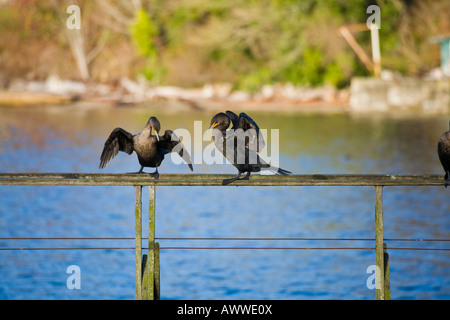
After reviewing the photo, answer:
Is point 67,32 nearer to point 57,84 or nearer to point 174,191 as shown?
point 57,84

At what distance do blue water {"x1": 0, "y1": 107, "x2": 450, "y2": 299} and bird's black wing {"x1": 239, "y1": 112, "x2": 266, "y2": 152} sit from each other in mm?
6437

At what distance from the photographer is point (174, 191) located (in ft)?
72.1

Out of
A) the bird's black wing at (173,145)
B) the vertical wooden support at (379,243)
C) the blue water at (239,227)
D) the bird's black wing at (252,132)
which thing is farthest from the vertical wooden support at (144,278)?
the blue water at (239,227)

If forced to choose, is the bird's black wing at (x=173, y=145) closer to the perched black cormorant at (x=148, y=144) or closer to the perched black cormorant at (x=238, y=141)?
the perched black cormorant at (x=148, y=144)

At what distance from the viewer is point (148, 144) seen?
698cm

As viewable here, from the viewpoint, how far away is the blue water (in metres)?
13.2

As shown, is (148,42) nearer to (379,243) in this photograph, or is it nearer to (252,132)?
(252,132)

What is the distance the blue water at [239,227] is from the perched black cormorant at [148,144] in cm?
581

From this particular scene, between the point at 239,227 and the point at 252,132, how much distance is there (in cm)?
1109

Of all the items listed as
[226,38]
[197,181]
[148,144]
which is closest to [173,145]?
[148,144]

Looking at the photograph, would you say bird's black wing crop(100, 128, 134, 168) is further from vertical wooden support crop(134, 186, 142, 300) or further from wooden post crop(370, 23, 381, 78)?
wooden post crop(370, 23, 381, 78)

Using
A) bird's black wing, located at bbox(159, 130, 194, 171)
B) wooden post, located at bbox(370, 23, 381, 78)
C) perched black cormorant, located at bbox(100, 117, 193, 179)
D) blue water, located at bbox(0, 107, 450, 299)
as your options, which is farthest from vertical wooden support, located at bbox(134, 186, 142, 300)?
wooden post, located at bbox(370, 23, 381, 78)
